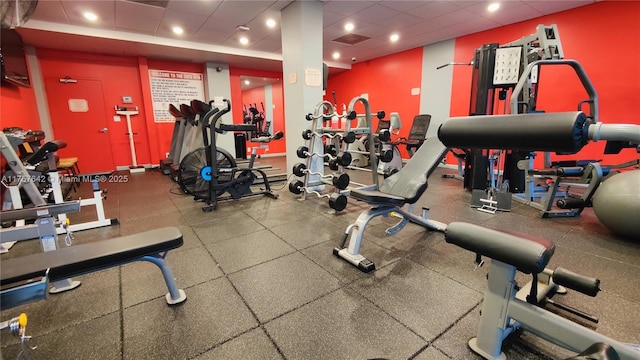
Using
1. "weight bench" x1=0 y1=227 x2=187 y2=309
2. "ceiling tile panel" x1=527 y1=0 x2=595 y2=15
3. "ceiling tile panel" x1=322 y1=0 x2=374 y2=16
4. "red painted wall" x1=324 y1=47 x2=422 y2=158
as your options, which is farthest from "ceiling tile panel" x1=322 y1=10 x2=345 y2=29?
"weight bench" x1=0 y1=227 x2=187 y2=309

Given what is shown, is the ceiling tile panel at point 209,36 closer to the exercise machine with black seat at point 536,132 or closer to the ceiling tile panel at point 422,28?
the ceiling tile panel at point 422,28

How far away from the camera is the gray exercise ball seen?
2248mm

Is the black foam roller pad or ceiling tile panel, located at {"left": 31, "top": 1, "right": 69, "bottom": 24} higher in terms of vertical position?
ceiling tile panel, located at {"left": 31, "top": 1, "right": 69, "bottom": 24}

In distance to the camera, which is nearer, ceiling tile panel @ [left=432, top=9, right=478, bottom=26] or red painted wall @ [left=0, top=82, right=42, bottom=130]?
red painted wall @ [left=0, top=82, right=42, bottom=130]

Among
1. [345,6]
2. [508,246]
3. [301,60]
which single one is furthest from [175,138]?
[508,246]

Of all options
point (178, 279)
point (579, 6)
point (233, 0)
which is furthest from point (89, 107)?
point (579, 6)

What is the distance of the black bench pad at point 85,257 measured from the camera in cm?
109

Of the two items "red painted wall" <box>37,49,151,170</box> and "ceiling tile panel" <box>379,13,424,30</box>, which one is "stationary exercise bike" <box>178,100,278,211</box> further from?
"red painted wall" <box>37,49,151,170</box>

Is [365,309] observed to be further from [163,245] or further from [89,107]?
[89,107]

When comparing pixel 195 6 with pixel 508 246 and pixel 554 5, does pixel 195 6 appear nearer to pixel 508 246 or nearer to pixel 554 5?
pixel 508 246

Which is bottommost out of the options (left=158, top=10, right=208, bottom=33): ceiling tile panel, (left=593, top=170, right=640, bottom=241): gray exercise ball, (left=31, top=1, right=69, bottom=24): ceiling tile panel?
(left=593, top=170, right=640, bottom=241): gray exercise ball

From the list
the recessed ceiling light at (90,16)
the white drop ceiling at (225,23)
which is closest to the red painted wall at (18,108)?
the white drop ceiling at (225,23)

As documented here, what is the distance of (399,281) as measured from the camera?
184cm

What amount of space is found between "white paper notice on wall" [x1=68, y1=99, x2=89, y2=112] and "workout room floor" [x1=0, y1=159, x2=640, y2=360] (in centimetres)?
474
